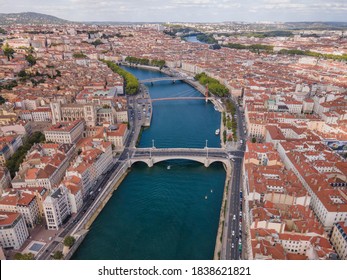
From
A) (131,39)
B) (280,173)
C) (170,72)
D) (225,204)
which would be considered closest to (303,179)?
(280,173)

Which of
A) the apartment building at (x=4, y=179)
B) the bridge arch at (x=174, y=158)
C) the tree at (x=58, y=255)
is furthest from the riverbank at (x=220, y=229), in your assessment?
the apartment building at (x=4, y=179)

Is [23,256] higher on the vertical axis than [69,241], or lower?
higher

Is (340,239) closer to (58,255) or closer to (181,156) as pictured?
(181,156)

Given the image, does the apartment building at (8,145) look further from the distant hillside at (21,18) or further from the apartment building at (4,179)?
the distant hillside at (21,18)

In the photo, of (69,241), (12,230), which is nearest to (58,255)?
(69,241)

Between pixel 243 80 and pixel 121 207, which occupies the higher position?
pixel 243 80

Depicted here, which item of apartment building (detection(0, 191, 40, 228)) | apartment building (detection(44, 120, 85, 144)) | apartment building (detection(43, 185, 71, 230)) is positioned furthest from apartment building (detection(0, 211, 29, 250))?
apartment building (detection(44, 120, 85, 144))

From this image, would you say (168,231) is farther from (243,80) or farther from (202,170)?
(243,80)
